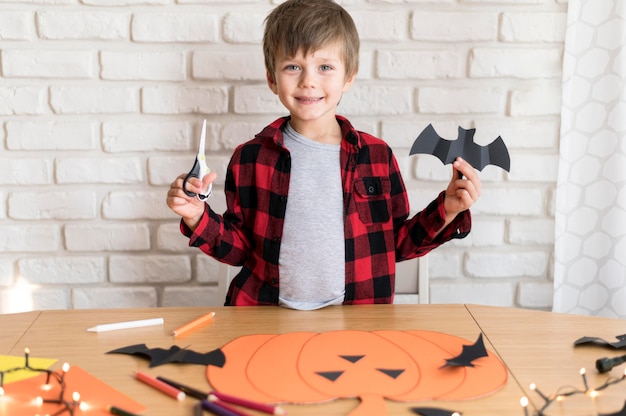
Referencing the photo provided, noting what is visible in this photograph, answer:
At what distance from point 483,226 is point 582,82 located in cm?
41

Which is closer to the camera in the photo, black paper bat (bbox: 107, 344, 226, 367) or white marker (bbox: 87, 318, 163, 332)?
black paper bat (bbox: 107, 344, 226, 367)

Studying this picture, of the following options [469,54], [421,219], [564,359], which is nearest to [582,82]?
[469,54]

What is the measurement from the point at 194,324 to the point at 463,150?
0.52 metres

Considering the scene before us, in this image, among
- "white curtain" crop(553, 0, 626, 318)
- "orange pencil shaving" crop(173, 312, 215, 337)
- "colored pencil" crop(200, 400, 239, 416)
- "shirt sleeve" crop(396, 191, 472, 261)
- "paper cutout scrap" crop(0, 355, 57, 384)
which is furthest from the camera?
"white curtain" crop(553, 0, 626, 318)

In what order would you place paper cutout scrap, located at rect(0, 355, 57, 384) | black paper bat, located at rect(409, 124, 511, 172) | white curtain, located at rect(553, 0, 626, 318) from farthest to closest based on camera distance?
white curtain, located at rect(553, 0, 626, 318)
black paper bat, located at rect(409, 124, 511, 172)
paper cutout scrap, located at rect(0, 355, 57, 384)

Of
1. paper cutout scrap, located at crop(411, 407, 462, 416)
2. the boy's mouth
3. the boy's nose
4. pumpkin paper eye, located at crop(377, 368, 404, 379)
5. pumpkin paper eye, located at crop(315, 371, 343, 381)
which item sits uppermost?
the boy's nose

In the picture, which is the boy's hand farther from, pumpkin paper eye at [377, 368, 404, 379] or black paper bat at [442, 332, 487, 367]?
pumpkin paper eye at [377, 368, 404, 379]

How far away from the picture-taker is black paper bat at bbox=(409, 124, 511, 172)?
1127mm

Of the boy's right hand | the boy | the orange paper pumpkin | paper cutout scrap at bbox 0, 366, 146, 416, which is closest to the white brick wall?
the boy

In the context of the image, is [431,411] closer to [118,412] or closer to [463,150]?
[118,412]

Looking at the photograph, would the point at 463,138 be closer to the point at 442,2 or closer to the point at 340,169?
the point at 340,169

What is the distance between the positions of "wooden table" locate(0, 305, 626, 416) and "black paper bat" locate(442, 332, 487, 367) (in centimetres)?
3

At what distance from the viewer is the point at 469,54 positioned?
63.6 inches

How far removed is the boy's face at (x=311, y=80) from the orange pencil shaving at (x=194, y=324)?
444mm
